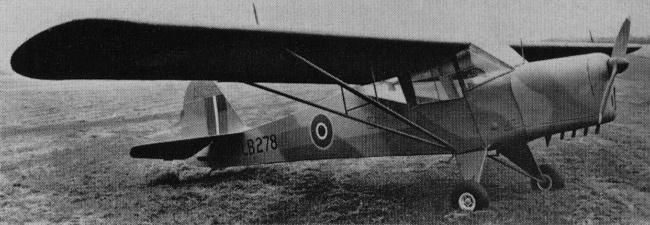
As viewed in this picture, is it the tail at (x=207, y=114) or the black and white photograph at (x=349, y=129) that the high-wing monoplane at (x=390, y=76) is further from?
the tail at (x=207, y=114)

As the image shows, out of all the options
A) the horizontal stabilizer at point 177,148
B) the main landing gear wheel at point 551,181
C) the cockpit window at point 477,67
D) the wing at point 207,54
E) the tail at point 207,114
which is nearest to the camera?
the wing at point 207,54

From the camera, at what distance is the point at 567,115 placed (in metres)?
4.59

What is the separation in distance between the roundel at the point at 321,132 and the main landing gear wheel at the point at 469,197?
5.95ft

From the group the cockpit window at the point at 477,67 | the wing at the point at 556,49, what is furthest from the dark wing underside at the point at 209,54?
the wing at the point at 556,49

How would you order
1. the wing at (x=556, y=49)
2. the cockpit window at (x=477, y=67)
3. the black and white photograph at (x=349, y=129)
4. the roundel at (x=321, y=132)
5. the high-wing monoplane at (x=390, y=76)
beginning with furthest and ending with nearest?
the wing at (x=556, y=49) < the roundel at (x=321, y=132) < the cockpit window at (x=477, y=67) < the black and white photograph at (x=349, y=129) < the high-wing monoplane at (x=390, y=76)

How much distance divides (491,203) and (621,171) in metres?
2.55

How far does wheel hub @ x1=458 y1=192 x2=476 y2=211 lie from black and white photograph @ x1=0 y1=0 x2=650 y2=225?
0.03ft

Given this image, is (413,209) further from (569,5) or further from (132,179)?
(569,5)

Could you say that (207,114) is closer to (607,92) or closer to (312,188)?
(312,188)

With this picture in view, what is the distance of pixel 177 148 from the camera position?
7094 millimetres

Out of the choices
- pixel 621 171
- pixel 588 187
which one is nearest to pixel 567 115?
pixel 588 187

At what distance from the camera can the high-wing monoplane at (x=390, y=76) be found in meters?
3.77

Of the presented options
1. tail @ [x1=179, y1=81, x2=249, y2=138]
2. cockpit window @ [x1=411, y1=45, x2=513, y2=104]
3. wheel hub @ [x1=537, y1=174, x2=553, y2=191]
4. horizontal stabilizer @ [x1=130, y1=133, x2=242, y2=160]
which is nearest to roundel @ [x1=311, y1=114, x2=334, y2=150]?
cockpit window @ [x1=411, y1=45, x2=513, y2=104]

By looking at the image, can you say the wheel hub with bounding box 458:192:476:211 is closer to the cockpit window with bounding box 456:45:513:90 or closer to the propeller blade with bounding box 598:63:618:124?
the cockpit window with bounding box 456:45:513:90
